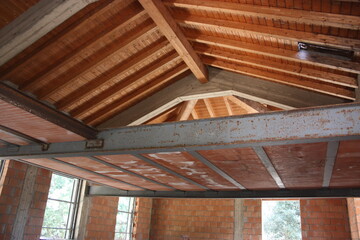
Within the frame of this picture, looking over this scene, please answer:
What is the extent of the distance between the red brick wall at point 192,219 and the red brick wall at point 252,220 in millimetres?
501

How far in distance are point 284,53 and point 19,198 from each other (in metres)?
6.21

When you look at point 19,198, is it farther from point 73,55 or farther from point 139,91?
point 73,55

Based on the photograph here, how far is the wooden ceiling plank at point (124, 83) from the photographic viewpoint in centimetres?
484

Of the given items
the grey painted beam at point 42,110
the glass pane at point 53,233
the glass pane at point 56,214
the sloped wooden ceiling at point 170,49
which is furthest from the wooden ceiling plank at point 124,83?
the glass pane at point 53,233

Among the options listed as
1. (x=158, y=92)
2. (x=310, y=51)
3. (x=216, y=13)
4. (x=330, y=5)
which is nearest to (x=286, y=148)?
(x=310, y=51)

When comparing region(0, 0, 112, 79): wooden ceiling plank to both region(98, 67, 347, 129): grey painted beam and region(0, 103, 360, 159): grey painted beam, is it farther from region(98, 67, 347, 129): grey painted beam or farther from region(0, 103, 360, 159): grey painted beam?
region(98, 67, 347, 129): grey painted beam

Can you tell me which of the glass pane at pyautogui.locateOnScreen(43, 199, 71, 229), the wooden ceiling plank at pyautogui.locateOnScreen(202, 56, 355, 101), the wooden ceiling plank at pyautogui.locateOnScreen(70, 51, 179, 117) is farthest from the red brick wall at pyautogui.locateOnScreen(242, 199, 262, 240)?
the wooden ceiling plank at pyautogui.locateOnScreen(70, 51, 179, 117)

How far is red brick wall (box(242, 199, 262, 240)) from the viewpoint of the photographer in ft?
33.5

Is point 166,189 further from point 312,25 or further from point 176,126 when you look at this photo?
point 312,25

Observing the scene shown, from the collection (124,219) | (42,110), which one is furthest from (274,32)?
(124,219)

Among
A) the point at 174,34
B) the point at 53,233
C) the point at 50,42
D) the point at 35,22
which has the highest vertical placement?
the point at 174,34

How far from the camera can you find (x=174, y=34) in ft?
13.9

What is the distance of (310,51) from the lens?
386cm

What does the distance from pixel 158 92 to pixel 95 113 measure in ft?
4.03
